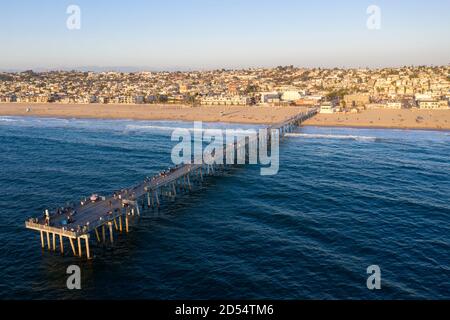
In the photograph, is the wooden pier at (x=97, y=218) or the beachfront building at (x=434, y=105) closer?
the wooden pier at (x=97, y=218)

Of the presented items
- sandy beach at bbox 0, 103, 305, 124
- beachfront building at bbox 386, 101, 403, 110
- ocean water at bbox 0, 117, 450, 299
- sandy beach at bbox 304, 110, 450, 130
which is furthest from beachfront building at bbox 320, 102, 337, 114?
ocean water at bbox 0, 117, 450, 299

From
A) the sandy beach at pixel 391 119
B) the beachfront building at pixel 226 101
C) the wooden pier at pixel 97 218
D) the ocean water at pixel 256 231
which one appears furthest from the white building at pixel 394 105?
the wooden pier at pixel 97 218

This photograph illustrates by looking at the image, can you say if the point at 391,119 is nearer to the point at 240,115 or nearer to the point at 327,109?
the point at 327,109

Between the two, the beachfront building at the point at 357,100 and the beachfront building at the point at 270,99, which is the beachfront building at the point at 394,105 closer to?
the beachfront building at the point at 357,100

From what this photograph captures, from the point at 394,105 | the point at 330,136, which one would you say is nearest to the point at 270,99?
the point at 394,105

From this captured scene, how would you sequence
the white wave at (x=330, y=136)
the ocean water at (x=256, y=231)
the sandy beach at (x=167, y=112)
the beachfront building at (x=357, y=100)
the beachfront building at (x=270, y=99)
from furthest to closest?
the beachfront building at (x=270, y=99), the beachfront building at (x=357, y=100), the sandy beach at (x=167, y=112), the white wave at (x=330, y=136), the ocean water at (x=256, y=231)

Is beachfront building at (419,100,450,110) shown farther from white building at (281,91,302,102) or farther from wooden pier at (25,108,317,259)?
wooden pier at (25,108,317,259)
